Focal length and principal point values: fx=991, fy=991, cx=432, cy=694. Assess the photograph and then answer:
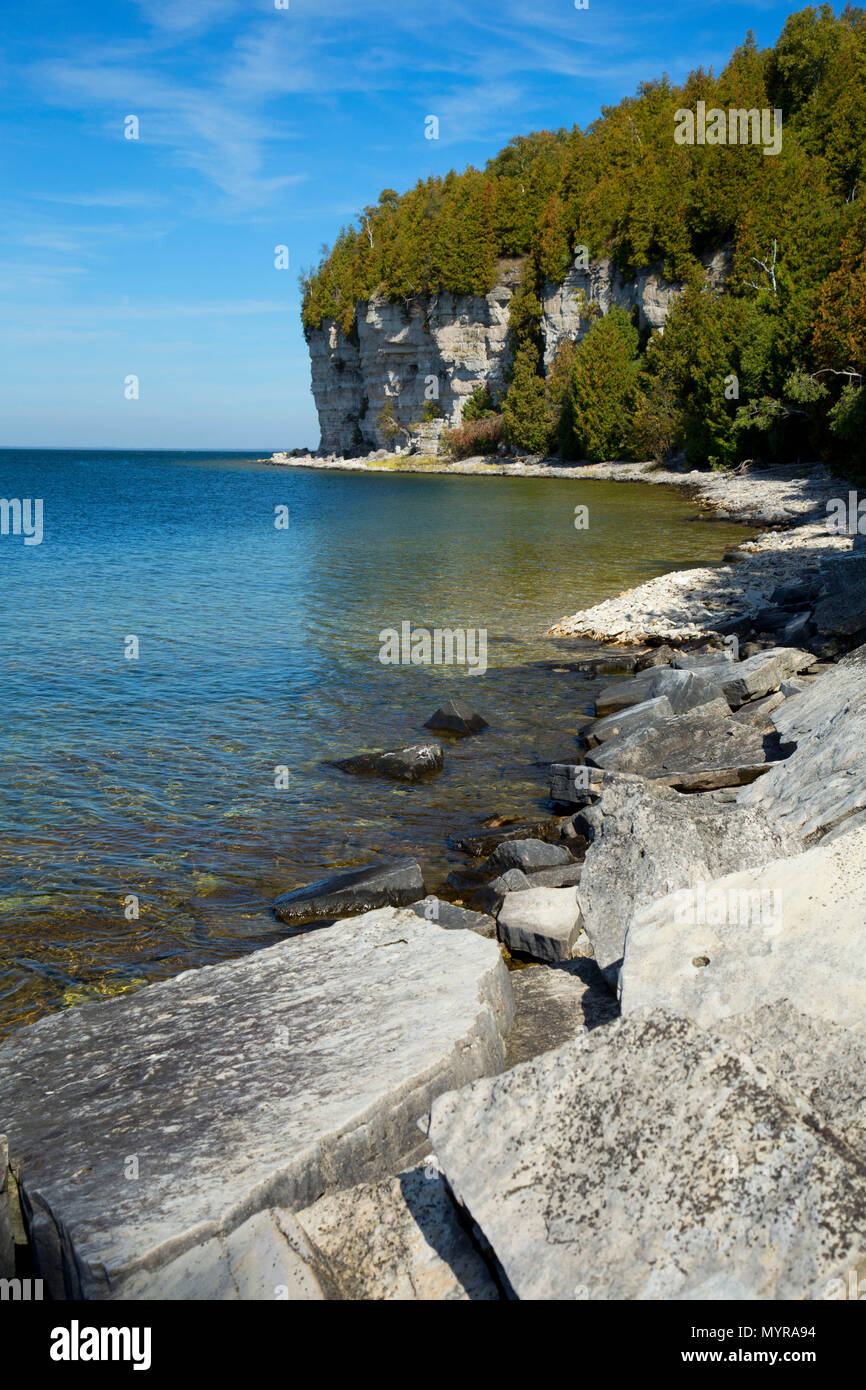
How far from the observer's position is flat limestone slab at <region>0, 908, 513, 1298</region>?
4051 millimetres

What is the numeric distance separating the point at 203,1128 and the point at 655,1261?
87.4 inches

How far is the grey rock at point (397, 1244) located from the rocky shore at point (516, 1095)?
11mm

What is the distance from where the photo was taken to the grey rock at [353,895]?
9.07 m

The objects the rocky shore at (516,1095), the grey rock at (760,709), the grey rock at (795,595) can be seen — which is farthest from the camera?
the grey rock at (795,595)

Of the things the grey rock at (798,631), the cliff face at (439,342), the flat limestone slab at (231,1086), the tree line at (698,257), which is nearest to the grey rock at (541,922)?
the flat limestone slab at (231,1086)

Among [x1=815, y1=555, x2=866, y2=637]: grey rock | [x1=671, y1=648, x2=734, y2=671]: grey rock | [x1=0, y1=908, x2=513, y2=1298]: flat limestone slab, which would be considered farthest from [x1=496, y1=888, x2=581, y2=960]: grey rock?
[x1=671, y1=648, x2=734, y2=671]: grey rock

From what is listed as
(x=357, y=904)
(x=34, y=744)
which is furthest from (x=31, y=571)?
(x=357, y=904)

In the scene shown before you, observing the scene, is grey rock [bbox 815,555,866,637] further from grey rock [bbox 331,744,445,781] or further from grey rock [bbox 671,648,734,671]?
grey rock [bbox 331,744,445,781]

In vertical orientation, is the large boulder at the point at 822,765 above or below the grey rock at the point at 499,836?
above

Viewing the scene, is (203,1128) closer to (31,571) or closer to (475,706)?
(475,706)

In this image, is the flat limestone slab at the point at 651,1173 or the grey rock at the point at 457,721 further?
the grey rock at the point at 457,721

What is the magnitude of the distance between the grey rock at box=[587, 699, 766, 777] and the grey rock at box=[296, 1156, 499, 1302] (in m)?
7.31

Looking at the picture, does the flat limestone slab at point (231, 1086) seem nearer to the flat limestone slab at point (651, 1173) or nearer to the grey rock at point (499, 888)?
the flat limestone slab at point (651, 1173)

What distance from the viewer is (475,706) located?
53.3ft
